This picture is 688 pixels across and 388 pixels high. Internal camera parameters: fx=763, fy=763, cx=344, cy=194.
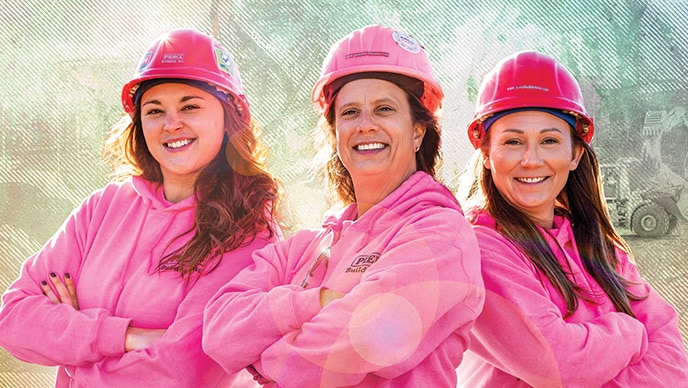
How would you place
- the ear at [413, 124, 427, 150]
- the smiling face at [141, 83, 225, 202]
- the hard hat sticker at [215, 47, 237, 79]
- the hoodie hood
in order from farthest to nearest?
the hard hat sticker at [215, 47, 237, 79] → the smiling face at [141, 83, 225, 202] → the ear at [413, 124, 427, 150] → the hoodie hood

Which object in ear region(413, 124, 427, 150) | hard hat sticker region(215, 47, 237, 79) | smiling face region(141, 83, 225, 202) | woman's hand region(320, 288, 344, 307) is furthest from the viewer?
hard hat sticker region(215, 47, 237, 79)

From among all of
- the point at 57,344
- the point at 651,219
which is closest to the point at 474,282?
the point at 57,344

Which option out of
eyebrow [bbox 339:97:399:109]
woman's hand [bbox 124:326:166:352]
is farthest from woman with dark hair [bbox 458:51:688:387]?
woman's hand [bbox 124:326:166:352]

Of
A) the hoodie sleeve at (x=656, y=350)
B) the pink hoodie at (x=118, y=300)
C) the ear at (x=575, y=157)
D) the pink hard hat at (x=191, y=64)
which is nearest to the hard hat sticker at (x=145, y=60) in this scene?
the pink hard hat at (x=191, y=64)

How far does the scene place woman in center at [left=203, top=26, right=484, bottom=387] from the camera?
8.61 feet

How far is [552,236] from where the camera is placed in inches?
138

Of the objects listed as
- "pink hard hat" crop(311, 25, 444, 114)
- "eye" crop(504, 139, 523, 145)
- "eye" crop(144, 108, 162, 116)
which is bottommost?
"eye" crop(504, 139, 523, 145)

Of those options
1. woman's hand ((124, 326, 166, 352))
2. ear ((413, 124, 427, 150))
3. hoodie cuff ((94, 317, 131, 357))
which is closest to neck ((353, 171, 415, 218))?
ear ((413, 124, 427, 150))

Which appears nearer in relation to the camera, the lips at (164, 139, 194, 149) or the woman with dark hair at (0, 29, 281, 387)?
the woman with dark hair at (0, 29, 281, 387)

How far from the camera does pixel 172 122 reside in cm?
346

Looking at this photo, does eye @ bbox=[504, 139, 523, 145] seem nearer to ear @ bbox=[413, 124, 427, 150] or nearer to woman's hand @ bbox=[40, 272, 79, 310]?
ear @ bbox=[413, 124, 427, 150]

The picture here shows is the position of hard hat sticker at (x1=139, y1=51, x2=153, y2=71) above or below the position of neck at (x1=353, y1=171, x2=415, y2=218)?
above

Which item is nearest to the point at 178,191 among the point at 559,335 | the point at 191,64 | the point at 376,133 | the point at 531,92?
the point at 191,64

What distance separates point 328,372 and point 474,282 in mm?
612
